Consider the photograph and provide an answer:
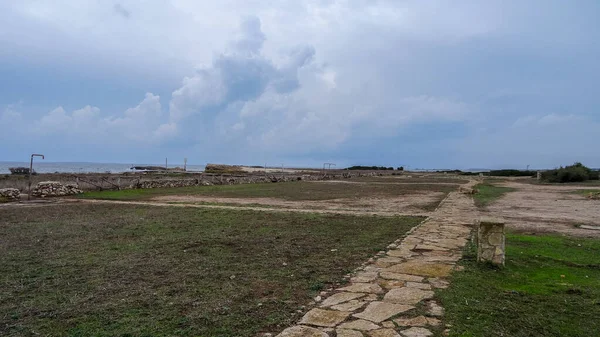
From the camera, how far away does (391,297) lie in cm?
400

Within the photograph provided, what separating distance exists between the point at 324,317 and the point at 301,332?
1.23 ft

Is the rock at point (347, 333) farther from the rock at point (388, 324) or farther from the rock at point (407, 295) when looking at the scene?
the rock at point (407, 295)

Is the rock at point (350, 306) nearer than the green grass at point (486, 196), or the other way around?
the rock at point (350, 306)

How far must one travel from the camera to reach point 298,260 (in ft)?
18.7

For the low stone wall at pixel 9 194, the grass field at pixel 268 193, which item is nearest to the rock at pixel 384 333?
the grass field at pixel 268 193

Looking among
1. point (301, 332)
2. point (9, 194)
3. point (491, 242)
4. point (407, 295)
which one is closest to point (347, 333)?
point (301, 332)

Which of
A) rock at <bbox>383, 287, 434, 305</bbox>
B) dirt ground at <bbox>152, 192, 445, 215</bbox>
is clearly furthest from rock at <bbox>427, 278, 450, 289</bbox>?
dirt ground at <bbox>152, 192, 445, 215</bbox>

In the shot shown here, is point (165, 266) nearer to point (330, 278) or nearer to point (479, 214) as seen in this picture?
point (330, 278)

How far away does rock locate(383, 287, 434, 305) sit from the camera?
3.88m

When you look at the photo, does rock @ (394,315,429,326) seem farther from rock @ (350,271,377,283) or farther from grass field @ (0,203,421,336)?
rock @ (350,271,377,283)

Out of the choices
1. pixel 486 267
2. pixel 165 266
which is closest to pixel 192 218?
pixel 165 266

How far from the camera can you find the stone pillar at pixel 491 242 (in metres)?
5.25

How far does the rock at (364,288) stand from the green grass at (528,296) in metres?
0.63

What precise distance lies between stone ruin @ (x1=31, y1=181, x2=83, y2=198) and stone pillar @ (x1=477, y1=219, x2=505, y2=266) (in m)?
18.8
